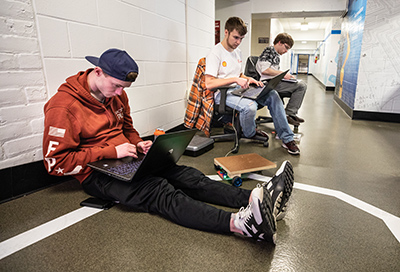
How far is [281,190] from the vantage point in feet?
3.75

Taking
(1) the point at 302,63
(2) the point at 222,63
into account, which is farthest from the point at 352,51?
(1) the point at 302,63

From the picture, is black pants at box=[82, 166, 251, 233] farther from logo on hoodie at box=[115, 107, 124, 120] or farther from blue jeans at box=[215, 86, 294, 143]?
blue jeans at box=[215, 86, 294, 143]

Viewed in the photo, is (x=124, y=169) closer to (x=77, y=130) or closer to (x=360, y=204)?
(x=77, y=130)

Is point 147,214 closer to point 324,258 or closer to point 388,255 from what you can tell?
point 324,258

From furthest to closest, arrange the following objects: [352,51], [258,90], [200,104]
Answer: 1. [352,51]
2. [200,104]
3. [258,90]

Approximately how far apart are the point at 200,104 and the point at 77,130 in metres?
1.38

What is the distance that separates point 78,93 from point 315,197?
1416 millimetres

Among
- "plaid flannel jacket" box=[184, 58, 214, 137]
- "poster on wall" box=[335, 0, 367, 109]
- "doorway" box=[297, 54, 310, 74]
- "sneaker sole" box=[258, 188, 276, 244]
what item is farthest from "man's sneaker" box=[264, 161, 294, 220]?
"doorway" box=[297, 54, 310, 74]

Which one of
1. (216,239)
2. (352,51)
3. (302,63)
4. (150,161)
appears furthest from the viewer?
(302,63)

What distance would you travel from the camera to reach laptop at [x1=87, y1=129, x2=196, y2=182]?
1.14 metres

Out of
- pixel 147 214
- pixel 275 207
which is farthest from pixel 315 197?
pixel 147 214

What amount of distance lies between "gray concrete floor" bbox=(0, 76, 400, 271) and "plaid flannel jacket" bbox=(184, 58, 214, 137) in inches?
35.8

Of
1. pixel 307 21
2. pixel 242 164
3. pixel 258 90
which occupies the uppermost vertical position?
pixel 307 21

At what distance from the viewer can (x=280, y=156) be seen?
2.16m
